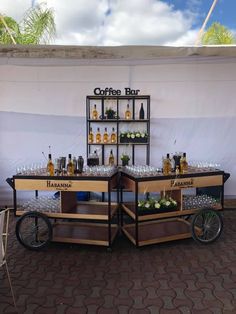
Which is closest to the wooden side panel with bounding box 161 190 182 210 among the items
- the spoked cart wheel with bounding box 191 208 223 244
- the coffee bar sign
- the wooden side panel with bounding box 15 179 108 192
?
the spoked cart wheel with bounding box 191 208 223 244

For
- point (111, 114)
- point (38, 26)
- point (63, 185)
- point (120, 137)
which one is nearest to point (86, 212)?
point (63, 185)

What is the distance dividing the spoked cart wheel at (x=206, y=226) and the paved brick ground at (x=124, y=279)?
11 centimetres

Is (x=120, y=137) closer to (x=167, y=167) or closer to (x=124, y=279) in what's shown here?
(x=167, y=167)

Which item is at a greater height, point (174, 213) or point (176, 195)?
point (176, 195)

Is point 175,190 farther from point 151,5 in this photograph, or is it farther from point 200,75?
point 151,5

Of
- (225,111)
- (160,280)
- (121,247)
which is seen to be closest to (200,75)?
(225,111)

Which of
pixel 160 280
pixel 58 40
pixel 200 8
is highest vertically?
pixel 200 8

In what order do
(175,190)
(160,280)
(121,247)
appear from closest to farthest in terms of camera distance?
(160,280) → (121,247) → (175,190)

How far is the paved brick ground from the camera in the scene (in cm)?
246

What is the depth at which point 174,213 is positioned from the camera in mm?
3748

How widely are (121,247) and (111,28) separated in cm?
431

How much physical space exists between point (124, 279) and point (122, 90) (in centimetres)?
315

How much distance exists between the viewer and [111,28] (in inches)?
242

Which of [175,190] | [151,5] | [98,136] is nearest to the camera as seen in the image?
[175,190]
